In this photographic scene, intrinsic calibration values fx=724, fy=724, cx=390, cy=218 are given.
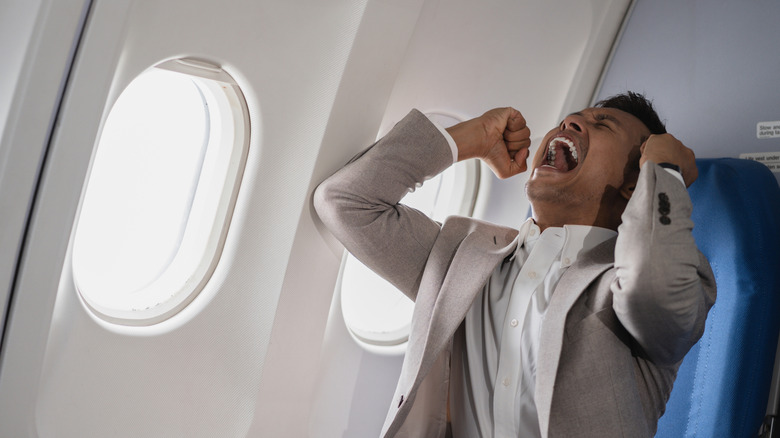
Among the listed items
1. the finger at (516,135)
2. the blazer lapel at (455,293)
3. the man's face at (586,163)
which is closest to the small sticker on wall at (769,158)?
the man's face at (586,163)

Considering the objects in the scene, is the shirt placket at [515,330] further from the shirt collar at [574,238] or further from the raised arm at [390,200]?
the raised arm at [390,200]

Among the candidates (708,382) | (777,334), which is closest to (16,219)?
(708,382)

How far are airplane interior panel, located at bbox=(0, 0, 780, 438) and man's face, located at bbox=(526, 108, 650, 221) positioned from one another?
0.36 meters

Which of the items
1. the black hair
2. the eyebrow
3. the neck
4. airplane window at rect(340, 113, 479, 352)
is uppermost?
the black hair

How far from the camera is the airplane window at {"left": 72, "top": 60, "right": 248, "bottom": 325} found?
2449mm

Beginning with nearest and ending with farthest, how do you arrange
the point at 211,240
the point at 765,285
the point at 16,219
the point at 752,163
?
1. the point at 16,219
2. the point at 765,285
3. the point at 752,163
4. the point at 211,240

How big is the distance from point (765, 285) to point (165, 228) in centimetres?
198

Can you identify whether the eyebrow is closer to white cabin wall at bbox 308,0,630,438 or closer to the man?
the man

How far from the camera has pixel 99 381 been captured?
219cm

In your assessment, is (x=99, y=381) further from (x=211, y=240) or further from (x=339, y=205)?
(x=339, y=205)

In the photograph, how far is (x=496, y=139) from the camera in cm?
247

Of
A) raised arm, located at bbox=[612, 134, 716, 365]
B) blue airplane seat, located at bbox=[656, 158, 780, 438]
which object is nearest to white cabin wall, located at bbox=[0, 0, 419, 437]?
raised arm, located at bbox=[612, 134, 716, 365]

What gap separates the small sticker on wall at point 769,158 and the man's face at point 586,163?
53 cm

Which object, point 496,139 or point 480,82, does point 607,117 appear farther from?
point 480,82
